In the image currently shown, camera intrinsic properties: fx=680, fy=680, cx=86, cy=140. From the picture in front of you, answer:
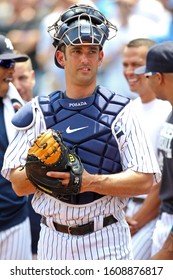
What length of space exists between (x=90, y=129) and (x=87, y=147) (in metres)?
0.10

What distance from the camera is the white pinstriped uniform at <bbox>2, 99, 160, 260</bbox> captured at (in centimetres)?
376

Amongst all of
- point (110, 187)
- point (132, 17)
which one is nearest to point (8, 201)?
point (110, 187)

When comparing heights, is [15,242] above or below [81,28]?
below

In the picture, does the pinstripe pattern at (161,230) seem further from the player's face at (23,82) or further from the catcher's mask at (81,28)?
the catcher's mask at (81,28)

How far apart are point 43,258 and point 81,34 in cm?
132

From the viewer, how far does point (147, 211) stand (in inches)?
221

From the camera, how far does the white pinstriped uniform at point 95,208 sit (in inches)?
148

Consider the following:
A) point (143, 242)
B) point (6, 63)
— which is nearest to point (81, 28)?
point (6, 63)

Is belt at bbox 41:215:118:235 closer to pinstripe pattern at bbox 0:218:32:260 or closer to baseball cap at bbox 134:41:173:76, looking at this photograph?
pinstripe pattern at bbox 0:218:32:260

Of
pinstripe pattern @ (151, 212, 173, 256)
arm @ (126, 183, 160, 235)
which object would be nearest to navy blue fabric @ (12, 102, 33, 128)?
pinstripe pattern @ (151, 212, 173, 256)

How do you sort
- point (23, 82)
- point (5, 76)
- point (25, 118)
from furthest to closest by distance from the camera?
point (23, 82)
point (5, 76)
point (25, 118)

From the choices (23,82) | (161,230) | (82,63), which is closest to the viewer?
(82,63)

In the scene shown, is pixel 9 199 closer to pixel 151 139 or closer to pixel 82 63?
pixel 151 139

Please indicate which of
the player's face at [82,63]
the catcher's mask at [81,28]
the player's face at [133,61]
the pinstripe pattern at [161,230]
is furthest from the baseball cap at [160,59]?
the player's face at [82,63]
